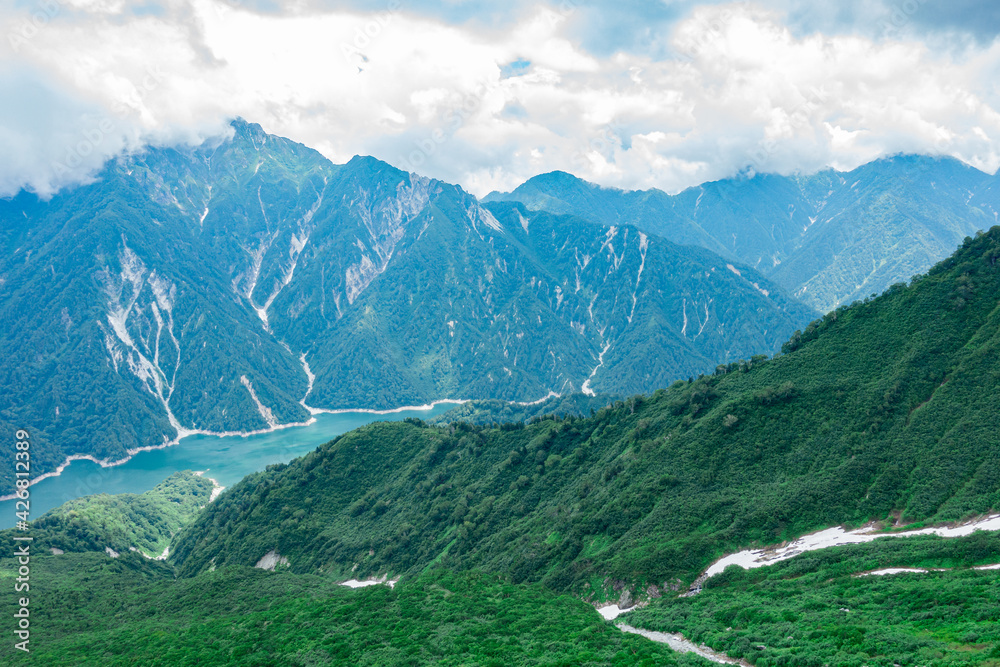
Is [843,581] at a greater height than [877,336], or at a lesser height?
lesser

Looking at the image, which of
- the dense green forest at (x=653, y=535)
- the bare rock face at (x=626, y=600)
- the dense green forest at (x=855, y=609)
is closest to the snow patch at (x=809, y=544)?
the dense green forest at (x=653, y=535)

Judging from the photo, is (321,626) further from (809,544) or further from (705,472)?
(705,472)

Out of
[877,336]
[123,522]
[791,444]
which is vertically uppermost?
[877,336]

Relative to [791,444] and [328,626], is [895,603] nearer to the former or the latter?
[791,444]

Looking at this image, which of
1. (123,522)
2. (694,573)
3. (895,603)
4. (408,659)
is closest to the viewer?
(895,603)

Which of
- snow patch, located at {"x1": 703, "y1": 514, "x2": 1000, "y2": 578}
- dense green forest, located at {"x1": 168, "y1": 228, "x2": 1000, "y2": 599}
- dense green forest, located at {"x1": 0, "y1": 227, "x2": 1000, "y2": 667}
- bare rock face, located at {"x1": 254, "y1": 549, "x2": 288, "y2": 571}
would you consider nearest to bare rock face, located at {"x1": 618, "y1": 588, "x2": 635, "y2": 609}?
dense green forest, located at {"x1": 168, "y1": 228, "x2": 1000, "y2": 599}

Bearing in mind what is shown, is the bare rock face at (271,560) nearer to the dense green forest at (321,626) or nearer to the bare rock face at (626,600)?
the dense green forest at (321,626)

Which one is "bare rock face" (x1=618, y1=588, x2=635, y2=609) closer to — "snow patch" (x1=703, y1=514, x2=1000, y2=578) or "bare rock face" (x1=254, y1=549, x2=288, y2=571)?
"snow patch" (x1=703, y1=514, x2=1000, y2=578)

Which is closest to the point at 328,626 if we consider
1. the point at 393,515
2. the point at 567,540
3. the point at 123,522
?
the point at 567,540

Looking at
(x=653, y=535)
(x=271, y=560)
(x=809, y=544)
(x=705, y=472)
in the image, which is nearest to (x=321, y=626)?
(x=653, y=535)
